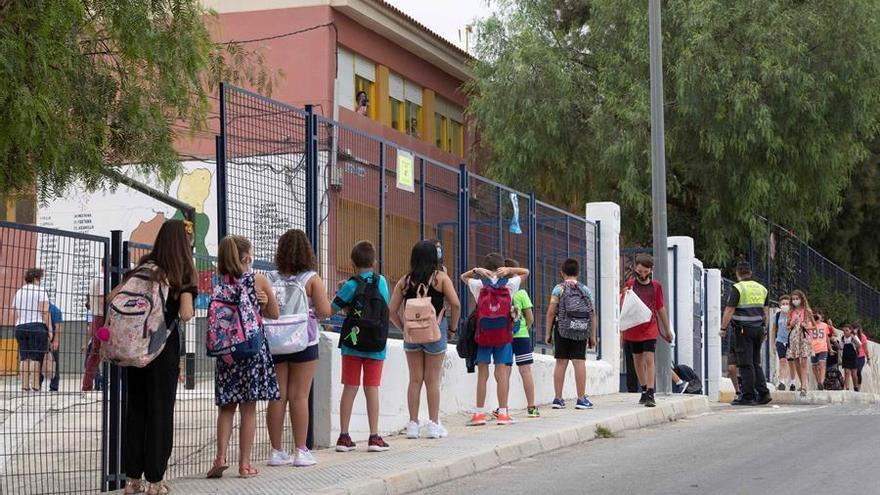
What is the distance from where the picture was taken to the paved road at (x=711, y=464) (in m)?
9.59

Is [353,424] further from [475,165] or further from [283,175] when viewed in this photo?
[475,165]

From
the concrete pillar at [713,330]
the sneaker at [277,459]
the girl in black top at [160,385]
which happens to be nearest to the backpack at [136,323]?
the girl in black top at [160,385]

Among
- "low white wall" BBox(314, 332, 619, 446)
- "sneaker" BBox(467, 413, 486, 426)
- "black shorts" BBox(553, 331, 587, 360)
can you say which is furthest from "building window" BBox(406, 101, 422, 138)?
"sneaker" BBox(467, 413, 486, 426)

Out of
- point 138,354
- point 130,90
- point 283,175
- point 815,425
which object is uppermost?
point 130,90

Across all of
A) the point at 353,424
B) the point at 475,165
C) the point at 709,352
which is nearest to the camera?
the point at 353,424

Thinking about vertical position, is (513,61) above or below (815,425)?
above

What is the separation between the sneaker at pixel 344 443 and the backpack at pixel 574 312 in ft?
15.1

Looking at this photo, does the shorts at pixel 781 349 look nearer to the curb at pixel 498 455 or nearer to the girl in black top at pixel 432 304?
the curb at pixel 498 455

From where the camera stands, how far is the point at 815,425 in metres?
14.5

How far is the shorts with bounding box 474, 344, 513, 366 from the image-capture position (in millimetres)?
13906

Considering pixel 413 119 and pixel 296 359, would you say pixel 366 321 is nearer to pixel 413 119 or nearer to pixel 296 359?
pixel 296 359

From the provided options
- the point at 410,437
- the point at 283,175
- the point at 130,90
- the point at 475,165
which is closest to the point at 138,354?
the point at 283,175

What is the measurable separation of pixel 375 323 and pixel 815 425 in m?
5.60

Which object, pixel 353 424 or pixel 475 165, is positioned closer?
pixel 353 424
